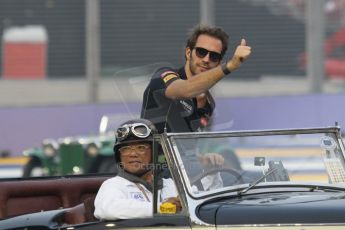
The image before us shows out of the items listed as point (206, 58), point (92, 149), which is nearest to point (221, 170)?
point (206, 58)

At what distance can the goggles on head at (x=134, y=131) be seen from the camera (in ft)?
16.2

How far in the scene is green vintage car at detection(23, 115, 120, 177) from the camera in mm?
14297

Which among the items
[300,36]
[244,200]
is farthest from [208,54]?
[300,36]

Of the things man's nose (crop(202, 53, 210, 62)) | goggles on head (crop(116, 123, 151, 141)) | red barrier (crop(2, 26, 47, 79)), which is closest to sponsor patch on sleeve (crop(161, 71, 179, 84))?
man's nose (crop(202, 53, 210, 62))

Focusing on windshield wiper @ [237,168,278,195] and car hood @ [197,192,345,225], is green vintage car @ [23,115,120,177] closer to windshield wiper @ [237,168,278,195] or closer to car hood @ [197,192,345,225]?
windshield wiper @ [237,168,278,195]

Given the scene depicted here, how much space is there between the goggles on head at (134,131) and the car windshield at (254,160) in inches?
6.3

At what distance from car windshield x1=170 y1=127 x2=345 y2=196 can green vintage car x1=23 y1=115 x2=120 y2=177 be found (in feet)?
29.3

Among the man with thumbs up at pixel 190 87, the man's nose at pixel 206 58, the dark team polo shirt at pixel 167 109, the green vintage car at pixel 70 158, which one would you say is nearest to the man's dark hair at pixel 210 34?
the man with thumbs up at pixel 190 87

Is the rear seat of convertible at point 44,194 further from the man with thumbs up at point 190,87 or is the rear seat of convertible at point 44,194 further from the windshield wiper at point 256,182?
the windshield wiper at point 256,182

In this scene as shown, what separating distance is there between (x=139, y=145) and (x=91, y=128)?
1075cm

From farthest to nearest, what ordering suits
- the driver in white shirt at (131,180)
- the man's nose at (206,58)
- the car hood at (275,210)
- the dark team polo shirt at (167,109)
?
the man's nose at (206,58)
the dark team polo shirt at (167,109)
the driver in white shirt at (131,180)
the car hood at (275,210)

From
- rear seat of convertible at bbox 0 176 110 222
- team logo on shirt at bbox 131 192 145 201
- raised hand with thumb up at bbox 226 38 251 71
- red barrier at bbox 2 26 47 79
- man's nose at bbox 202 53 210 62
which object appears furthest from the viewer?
red barrier at bbox 2 26 47 79

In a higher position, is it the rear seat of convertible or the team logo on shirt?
the rear seat of convertible

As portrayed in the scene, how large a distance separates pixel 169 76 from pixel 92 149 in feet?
29.1
